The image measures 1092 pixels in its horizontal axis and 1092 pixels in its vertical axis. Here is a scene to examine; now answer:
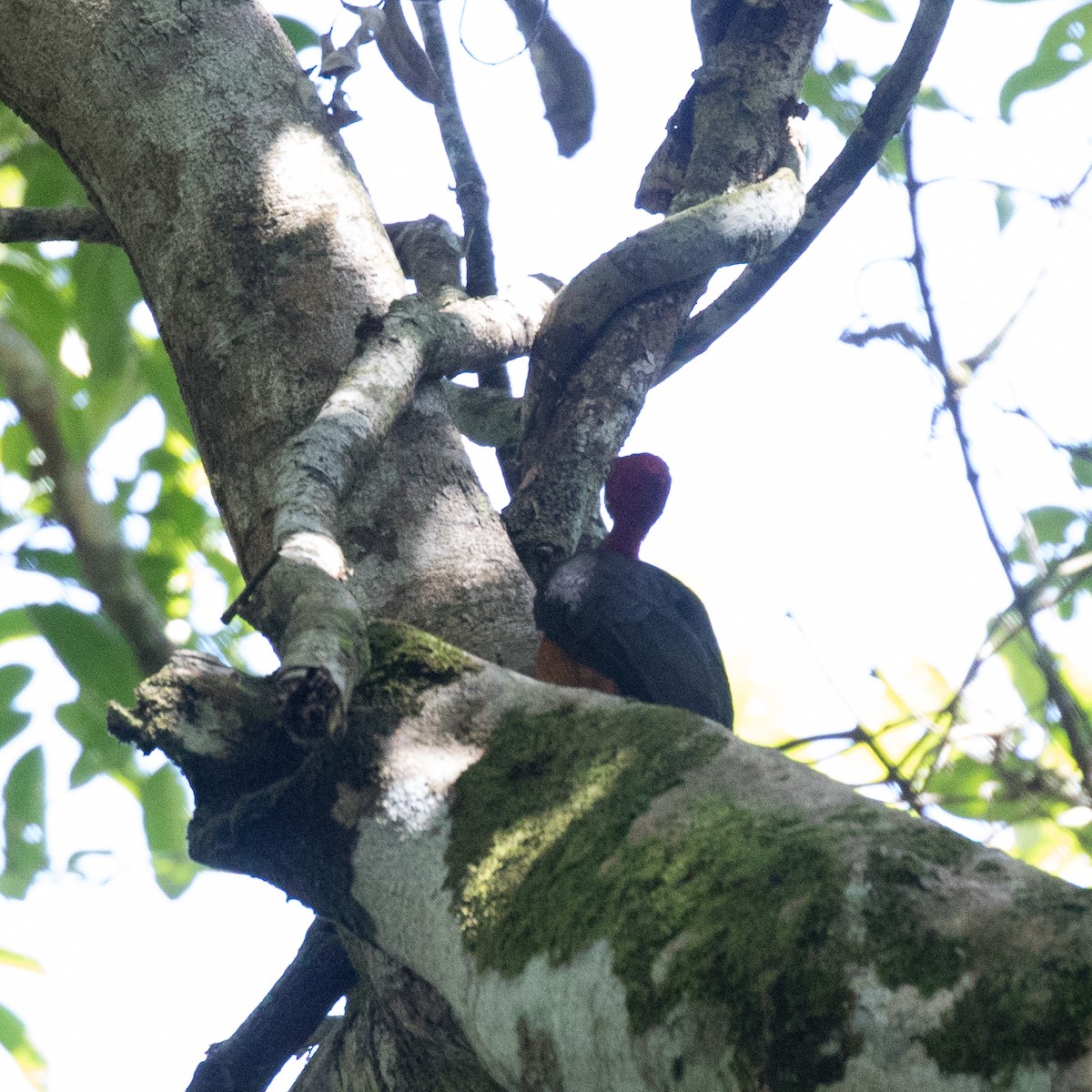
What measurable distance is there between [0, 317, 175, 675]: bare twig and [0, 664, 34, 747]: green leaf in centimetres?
177

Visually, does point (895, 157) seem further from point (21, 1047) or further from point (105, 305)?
point (21, 1047)

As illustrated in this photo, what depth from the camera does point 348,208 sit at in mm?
2826

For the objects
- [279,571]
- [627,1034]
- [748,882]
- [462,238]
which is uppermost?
[462,238]

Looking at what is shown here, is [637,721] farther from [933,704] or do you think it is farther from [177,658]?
[933,704]

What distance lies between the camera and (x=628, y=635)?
271 cm

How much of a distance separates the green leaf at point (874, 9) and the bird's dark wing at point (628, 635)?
1.96 m

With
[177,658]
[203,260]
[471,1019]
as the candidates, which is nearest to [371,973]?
[471,1019]

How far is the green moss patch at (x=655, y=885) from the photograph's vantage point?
1054 mm

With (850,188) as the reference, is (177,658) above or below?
below

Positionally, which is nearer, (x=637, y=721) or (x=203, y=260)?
(x=637, y=721)

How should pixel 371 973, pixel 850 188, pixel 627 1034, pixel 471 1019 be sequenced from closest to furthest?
pixel 627 1034, pixel 471 1019, pixel 371 973, pixel 850 188

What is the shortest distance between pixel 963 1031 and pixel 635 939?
Result: 0.35 m

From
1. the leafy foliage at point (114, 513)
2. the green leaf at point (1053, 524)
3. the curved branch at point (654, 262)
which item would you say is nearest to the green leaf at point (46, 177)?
the leafy foliage at point (114, 513)

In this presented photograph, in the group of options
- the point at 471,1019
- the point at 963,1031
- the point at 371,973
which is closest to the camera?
the point at 963,1031
